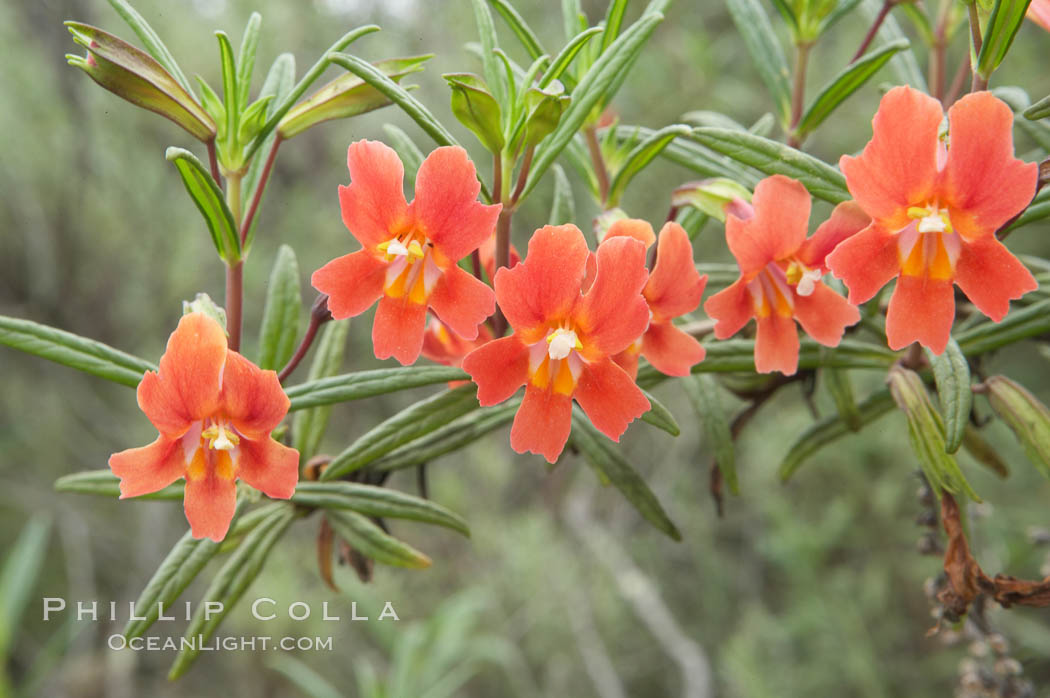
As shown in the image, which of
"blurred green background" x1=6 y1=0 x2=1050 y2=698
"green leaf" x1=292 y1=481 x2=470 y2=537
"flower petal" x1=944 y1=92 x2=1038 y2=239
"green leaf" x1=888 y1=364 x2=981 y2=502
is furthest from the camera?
"blurred green background" x1=6 y1=0 x2=1050 y2=698

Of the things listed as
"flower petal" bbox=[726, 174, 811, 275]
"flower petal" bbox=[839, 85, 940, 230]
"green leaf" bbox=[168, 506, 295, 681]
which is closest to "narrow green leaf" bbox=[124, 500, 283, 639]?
"green leaf" bbox=[168, 506, 295, 681]

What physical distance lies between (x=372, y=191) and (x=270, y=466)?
26 centimetres

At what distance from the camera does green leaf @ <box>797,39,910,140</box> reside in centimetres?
91

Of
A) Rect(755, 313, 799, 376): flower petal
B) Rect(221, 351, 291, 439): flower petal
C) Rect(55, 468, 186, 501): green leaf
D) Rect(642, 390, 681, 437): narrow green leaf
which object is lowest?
Rect(642, 390, 681, 437): narrow green leaf

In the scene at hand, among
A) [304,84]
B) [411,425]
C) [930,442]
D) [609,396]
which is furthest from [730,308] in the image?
[304,84]

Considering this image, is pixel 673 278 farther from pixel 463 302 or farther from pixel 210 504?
pixel 210 504

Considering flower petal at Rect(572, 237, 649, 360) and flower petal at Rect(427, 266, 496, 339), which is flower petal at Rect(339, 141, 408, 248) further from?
flower petal at Rect(572, 237, 649, 360)

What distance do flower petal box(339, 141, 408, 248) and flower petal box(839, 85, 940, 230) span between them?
37cm

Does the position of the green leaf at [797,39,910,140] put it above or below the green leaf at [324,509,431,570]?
above

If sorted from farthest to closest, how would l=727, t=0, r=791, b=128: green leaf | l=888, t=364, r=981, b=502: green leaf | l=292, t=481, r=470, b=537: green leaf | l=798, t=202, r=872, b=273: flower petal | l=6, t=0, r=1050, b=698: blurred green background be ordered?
l=6, t=0, r=1050, b=698: blurred green background
l=727, t=0, r=791, b=128: green leaf
l=292, t=481, r=470, b=537: green leaf
l=888, t=364, r=981, b=502: green leaf
l=798, t=202, r=872, b=273: flower petal

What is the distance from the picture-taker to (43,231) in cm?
400

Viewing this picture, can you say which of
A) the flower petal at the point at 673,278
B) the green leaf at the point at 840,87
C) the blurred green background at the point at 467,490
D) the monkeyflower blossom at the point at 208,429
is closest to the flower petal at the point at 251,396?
the monkeyflower blossom at the point at 208,429

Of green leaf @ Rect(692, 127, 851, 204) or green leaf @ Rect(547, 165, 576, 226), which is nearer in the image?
green leaf @ Rect(692, 127, 851, 204)

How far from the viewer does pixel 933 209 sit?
632mm
